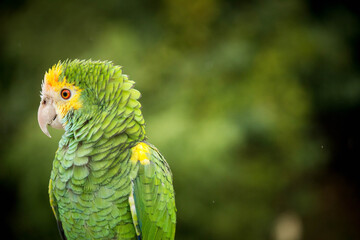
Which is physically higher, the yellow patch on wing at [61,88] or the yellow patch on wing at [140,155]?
the yellow patch on wing at [61,88]

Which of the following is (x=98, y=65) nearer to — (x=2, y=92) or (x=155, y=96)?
(x=155, y=96)

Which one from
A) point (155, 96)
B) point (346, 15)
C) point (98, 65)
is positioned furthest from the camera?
point (346, 15)

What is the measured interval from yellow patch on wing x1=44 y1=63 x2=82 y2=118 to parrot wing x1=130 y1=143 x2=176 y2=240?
27cm

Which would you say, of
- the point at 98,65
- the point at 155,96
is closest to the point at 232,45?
the point at 155,96

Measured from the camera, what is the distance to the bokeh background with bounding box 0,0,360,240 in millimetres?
2809

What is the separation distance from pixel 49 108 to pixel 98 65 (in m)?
0.21

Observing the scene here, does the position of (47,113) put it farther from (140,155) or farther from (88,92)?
(140,155)

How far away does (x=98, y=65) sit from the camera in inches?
45.7

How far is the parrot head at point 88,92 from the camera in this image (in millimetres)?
1153

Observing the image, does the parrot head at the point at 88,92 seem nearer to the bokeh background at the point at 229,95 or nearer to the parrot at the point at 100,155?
the parrot at the point at 100,155

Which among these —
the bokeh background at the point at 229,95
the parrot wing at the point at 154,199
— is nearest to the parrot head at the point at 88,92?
the parrot wing at the point at 154,199

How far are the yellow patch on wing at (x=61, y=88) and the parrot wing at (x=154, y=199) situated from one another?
0.88ft

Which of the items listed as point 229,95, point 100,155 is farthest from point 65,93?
point 229,95

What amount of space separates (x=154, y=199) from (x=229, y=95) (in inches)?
72.3
